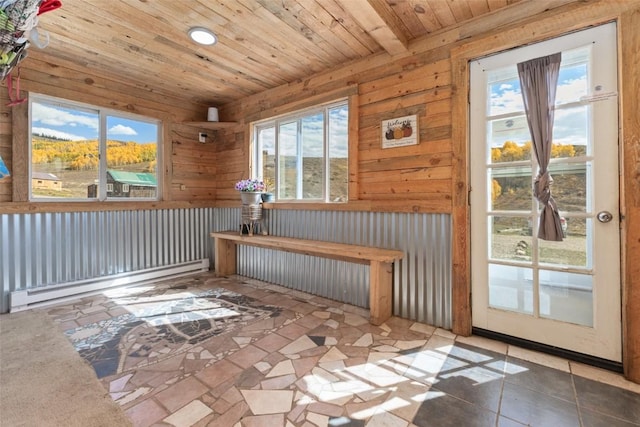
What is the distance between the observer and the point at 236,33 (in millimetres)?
2590

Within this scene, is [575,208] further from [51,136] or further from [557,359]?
[51,136]

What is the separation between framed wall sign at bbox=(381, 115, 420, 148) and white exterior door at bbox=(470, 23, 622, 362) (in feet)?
1.62

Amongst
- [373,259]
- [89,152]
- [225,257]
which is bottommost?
[225,257]

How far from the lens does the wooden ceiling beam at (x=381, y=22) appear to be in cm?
212

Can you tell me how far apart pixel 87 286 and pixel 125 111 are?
2228mm

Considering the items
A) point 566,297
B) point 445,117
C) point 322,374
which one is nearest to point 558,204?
point 566,297

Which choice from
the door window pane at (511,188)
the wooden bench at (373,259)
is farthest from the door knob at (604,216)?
the wooden bench at (373,259)

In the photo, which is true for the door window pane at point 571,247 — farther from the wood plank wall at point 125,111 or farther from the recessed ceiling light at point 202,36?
the wood plank wall at point 125,111

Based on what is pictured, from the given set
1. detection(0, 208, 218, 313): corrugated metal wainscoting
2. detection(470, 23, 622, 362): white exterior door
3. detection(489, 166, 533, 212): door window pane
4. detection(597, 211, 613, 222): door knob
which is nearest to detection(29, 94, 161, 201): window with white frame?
detection(0, 208, 218, 313): corrugated metal wainscoting

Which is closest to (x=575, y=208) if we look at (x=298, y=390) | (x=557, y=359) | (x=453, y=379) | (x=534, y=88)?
(x=534, y=88)

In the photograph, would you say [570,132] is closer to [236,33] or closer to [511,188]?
[511,188]

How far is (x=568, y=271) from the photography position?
2049mm

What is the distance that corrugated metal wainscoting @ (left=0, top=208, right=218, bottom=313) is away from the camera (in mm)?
2918

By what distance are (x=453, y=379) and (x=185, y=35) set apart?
11.5 ft
